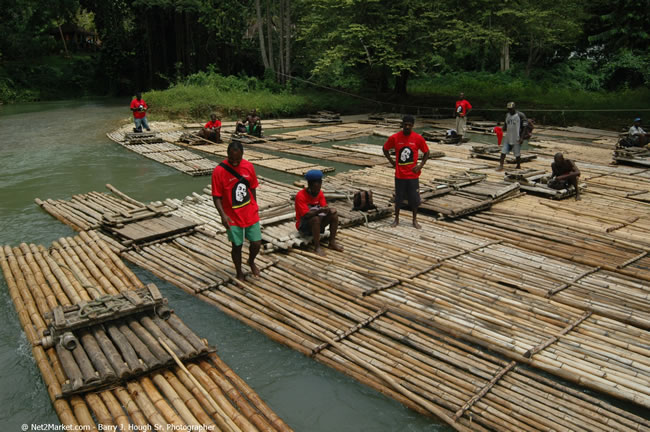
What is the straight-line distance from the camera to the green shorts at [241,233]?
192 inches

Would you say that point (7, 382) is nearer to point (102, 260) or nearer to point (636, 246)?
point (102, 260)

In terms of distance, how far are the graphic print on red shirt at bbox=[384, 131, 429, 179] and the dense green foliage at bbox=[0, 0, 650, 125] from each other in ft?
44.7

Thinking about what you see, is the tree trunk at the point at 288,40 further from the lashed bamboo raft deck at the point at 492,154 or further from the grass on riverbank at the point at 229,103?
the lashed bamboo raft deck at the point at 492,154

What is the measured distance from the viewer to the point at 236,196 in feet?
15.7

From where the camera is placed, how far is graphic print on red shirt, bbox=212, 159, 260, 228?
186 inches

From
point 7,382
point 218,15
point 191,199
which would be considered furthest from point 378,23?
point 7,382

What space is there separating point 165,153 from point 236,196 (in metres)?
8.66

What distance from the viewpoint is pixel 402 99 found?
22547 mm

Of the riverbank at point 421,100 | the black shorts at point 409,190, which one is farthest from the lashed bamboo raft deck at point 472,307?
the riverbank at point 421,100

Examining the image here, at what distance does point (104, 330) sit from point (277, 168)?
7.07m

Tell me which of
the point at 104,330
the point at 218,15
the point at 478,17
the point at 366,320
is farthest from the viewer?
the point at 218,15

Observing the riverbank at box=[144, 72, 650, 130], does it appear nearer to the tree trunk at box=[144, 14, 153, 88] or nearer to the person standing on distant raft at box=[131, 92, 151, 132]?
the person standing on distant raft at box=[131, 92, 151, 132]

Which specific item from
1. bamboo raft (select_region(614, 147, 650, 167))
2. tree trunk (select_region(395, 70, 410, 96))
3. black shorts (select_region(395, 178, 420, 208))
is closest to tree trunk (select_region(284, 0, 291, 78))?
tree trunk (select_region(395, 70, 410, 96))

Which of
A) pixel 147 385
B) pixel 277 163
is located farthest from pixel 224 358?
pixel 277 163
